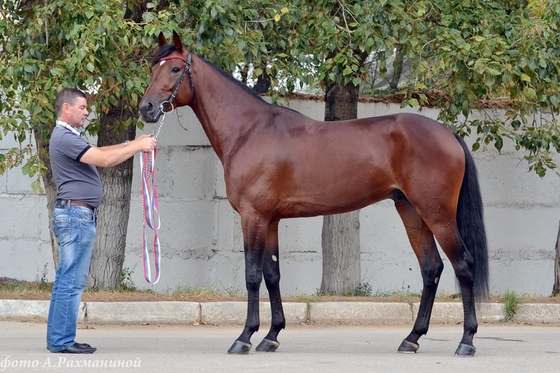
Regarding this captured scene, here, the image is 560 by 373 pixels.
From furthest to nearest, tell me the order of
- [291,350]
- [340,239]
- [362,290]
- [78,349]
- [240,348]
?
[362,290]
[340,239]
[291,350]
[240,348]
[78,349]

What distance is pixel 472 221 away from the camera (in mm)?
7750

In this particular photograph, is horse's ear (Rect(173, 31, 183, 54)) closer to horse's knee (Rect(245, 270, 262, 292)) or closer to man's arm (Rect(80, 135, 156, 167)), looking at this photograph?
man's arm (Rect(80, 135, 156, 167))

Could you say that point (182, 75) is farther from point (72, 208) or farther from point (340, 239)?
point (340, 239)

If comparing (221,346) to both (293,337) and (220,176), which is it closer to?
(293,337)

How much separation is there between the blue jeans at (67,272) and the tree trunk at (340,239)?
14.9ft

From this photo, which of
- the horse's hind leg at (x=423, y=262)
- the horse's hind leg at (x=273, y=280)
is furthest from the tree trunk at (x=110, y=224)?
the horse's hind leg at (x=423, y=262)

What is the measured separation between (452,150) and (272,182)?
1513 mm

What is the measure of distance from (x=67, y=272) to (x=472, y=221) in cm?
335

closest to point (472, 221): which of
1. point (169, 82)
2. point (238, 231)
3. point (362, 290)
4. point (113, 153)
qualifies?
point (169, 82)

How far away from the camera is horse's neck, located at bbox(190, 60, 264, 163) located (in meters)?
Result: 7.70

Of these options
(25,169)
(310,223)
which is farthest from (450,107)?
(25,169)

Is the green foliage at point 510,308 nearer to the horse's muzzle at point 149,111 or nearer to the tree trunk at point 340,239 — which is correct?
the tree trunk at point 340,239

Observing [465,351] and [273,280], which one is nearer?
[465,351]

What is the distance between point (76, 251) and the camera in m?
7.00
